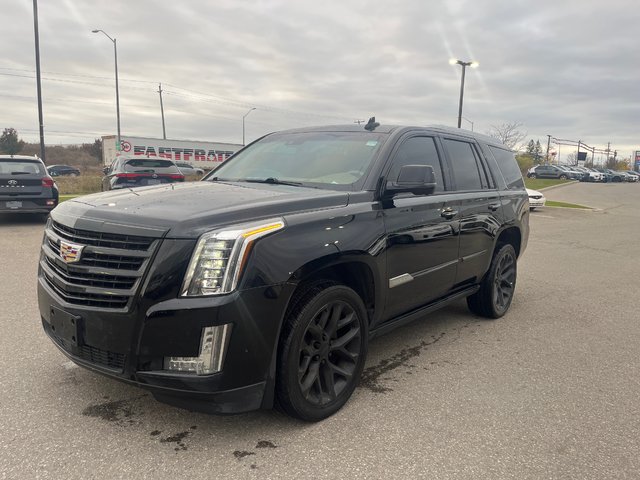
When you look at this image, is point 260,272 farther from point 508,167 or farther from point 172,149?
point 172,149

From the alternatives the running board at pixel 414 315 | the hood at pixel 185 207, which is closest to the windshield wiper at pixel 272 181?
the hood at pixel 185 207

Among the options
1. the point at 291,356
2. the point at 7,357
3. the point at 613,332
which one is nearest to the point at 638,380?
the point at 613,332

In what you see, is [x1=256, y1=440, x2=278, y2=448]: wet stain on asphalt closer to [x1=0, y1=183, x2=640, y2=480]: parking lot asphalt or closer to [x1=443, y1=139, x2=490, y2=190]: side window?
[x1=0, y1=183, x2=640, y2=480]: parking lot asphalt

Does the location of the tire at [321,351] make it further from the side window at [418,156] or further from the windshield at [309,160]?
the side window at [418,156]

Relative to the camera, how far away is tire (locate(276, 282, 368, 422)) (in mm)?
2889

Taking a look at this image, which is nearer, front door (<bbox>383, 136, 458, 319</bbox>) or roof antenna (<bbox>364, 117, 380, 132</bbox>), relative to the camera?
front door (<bbox>383, 136, 458, 319</bbox>)

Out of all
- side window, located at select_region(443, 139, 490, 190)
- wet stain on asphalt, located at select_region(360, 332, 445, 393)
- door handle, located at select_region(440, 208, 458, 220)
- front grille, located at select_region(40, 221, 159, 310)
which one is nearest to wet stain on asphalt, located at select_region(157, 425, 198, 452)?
front grille, located at select_region(40, 221, 159, 310)

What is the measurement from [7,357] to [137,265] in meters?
2.06

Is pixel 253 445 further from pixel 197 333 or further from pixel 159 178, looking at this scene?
pixel 159 178

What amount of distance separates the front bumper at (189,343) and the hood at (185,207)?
40 cm

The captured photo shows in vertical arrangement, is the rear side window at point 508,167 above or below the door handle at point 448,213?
above

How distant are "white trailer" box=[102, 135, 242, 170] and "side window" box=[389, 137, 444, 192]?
4470 cm

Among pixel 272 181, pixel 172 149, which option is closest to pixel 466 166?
pixel 272 181

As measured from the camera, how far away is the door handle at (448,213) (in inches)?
168
